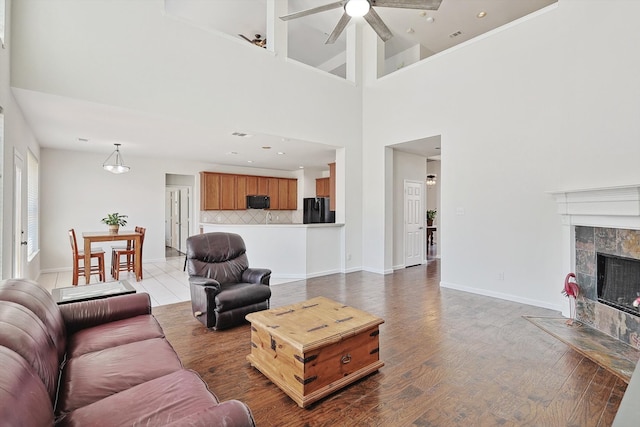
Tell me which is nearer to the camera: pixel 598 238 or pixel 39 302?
pixel 39 302

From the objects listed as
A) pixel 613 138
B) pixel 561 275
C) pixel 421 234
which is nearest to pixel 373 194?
pixel 421 234

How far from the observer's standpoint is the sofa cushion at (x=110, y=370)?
1437 mm

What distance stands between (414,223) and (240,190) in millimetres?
4892

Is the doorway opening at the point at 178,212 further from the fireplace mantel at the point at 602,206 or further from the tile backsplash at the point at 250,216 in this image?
the fireplace mantel at the point at 602,206

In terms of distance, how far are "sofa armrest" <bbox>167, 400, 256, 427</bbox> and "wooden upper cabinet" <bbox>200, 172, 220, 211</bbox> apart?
762 centimetres

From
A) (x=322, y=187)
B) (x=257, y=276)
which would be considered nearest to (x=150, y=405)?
(x=257, y=276)

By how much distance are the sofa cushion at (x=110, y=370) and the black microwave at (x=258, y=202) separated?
7.12m

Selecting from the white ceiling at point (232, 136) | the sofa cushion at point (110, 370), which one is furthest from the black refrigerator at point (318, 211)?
the sofa cushion at point (110, 370)

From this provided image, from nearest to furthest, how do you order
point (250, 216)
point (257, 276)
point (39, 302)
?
point (39, 302), point (257, 276), point (250, 216)

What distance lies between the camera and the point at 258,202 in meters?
9.03

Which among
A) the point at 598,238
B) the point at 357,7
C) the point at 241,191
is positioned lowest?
the point at 598,238

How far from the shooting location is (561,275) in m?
3.92

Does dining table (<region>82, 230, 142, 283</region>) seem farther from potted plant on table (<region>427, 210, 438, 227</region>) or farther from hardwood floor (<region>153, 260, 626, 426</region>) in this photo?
potted plant on table (<region>427, 210, 438, 227</region>)

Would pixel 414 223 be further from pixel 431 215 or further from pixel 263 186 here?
pixel 263 186
